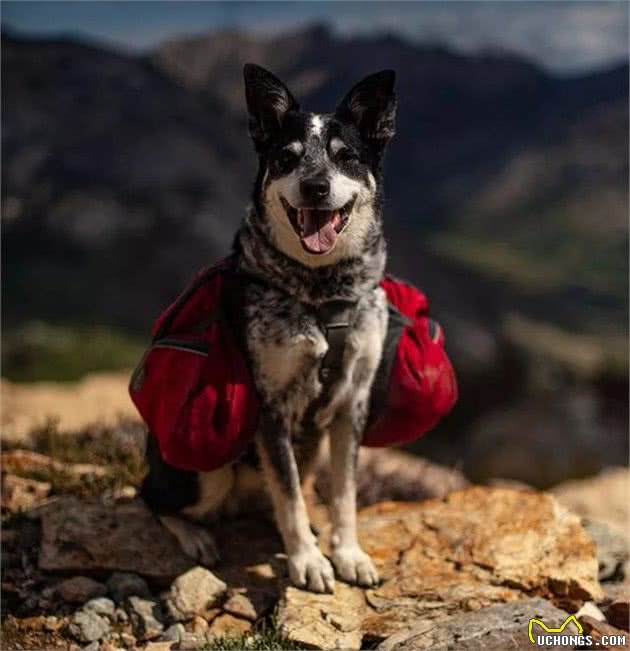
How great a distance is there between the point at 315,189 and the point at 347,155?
0.30 meters

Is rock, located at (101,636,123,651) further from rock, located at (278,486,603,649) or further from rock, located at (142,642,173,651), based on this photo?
rock, located at (278,486,603,649)

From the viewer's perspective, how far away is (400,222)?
23.2m

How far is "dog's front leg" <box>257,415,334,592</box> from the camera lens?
4195mm

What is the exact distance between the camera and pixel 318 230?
12.8 feet

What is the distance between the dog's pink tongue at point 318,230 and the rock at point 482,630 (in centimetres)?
167

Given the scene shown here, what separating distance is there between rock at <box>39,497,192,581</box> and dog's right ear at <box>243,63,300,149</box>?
204 cm

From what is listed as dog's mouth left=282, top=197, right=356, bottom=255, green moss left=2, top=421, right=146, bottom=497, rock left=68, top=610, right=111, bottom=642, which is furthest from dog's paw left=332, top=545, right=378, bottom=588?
green moss left=2, top=421, right=146, bottom=497

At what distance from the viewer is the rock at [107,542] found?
4.48m

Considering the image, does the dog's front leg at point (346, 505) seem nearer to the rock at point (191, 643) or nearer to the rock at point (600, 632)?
the rock at point (191, 643)

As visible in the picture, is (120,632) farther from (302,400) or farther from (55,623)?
(302,400)

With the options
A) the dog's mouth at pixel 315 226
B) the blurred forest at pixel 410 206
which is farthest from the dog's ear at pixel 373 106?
the blurred forest at pixel 410 206

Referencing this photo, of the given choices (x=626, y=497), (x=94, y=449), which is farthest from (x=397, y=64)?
(x=94, y=449)

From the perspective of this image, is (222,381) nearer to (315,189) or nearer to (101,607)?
(315,189)

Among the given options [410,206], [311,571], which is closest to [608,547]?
[311,571]
